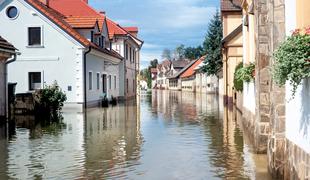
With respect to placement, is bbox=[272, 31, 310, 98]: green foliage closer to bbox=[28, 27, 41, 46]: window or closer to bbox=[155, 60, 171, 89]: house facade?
bbox=[28, 27, 41, 46]: window

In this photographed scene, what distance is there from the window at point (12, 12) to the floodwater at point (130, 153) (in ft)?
42.9

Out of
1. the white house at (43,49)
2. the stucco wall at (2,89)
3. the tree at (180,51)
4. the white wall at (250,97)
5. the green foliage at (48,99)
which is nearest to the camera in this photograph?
the white wall at (250,97)

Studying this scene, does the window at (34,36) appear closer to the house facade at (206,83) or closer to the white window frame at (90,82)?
the white window frame at (90,82)

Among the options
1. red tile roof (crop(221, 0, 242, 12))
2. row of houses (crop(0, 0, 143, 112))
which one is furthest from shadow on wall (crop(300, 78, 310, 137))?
red tile roof (crop(221, 0, 242, 12))

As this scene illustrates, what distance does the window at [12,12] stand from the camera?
29578mm

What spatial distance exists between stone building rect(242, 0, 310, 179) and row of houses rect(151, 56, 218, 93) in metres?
44.0

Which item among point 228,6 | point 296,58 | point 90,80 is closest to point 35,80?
point 90,80

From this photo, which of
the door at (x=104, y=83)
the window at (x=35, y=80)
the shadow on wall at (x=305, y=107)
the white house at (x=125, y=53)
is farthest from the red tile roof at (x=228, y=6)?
the shadow on wall at (x=305, y=107)

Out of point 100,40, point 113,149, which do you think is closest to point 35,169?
point 113,149

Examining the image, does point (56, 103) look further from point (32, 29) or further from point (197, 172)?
point (197, 172)

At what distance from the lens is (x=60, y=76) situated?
3008cm

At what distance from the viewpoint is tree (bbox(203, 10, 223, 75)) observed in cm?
5188

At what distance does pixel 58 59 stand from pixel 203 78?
4945cm

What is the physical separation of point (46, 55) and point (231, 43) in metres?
12.5
